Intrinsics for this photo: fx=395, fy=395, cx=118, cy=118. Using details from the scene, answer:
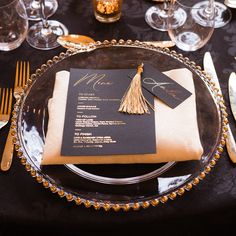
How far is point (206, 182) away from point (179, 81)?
200mm

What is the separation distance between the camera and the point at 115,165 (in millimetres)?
675

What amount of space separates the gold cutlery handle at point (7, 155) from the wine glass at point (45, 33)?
0.88 feet

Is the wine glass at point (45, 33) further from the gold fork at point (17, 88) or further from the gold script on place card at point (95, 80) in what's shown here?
the gold script on place card at point (95, 80)

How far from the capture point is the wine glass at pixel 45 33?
92 centimetres

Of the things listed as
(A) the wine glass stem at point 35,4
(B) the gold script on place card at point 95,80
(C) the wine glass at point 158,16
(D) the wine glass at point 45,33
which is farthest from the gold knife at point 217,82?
(A) the wine glass stem at point 35,4

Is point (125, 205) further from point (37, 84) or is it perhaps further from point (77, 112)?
point (37, 84)

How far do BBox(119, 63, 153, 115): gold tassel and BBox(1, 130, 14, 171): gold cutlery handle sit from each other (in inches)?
8.7

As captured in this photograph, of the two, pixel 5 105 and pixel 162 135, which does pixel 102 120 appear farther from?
pixel 5 105

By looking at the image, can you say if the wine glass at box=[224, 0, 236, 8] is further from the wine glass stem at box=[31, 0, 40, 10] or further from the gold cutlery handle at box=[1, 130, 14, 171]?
the gold cutlery handle at box=[1, 130, 14, 171]

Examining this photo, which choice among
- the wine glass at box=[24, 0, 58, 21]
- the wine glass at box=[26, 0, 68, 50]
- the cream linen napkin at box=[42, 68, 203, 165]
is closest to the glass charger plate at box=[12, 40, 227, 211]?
the cream linen napkin at box=[42, 68, 203, 165]

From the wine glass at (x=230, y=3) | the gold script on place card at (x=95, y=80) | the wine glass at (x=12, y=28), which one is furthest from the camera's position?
the wine glass at (x=230, y=3)

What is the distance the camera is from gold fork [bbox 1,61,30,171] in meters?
0.73

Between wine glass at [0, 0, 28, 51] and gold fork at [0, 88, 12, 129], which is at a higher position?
wine glass at [0, 0, 28, 51]

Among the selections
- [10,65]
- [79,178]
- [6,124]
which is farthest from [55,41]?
[79,178]
